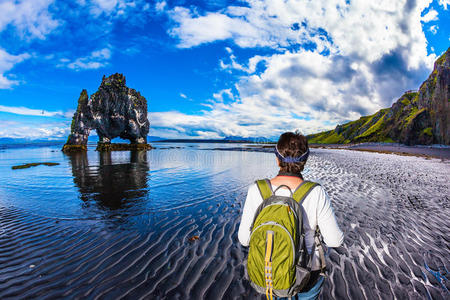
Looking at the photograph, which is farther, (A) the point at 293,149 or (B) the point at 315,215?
(A) the point at 293,149

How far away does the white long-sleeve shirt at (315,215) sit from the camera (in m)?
2.44

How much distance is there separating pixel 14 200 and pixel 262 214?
16018mm

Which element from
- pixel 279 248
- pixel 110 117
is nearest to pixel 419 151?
pixel 279 248

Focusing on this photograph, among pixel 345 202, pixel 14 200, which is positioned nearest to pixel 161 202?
pixel 14 200

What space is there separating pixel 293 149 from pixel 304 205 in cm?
70

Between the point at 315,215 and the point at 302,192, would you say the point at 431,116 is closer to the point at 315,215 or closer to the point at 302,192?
the point at 315,215

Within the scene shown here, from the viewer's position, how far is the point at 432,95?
8262 centimetres

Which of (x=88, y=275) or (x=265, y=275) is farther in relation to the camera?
(x=88, y=275)

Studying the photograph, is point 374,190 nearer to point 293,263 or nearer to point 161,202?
point 161,202

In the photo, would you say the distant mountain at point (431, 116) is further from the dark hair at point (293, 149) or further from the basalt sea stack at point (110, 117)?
the basalt sea stack at point (110, 117)

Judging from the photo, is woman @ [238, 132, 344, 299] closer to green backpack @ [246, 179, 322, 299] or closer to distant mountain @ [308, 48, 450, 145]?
green backpack @ [246, 179, 322, 299]

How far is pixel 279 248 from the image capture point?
2.13 m

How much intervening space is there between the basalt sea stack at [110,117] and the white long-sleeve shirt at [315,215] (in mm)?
76884

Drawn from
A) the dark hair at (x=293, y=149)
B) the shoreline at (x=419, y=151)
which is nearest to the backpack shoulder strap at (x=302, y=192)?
the dark hair at (x=293, y=149)
